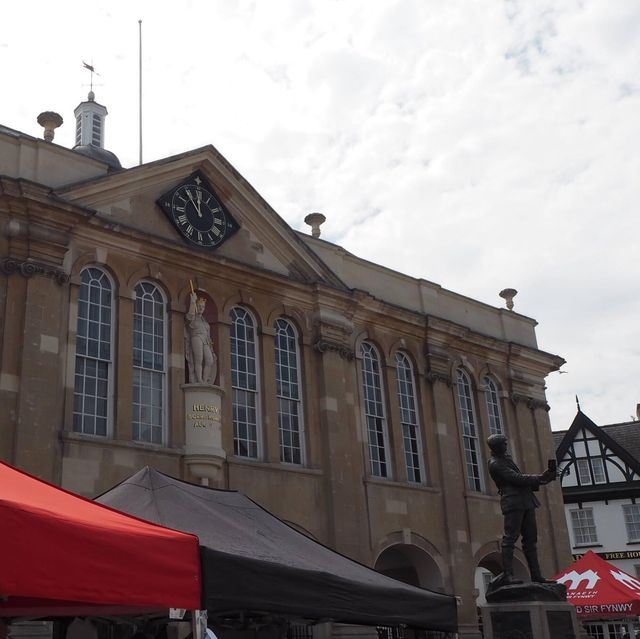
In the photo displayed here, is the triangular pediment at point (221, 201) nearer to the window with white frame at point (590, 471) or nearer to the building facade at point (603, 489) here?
the building facade at point (603, 489)

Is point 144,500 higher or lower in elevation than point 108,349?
lower

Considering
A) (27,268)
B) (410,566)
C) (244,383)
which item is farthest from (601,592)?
(27,268)

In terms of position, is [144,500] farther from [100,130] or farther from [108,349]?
[100,130]

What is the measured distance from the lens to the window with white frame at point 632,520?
33.4 metres

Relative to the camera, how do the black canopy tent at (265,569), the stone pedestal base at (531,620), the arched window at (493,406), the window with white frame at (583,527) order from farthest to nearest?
the window with white frame at (583,527)
the arched window at (493,406)
the stone pedestal base at (531,620)
the black canopy tent at (265,569)

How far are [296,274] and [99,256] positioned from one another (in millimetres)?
5070

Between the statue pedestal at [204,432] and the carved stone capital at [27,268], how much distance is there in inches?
125

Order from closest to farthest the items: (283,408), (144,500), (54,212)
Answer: (144,500) → (54,212) → (283,408)

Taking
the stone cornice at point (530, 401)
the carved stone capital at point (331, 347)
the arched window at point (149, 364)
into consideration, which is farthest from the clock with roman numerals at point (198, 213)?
the stone cornice at point (530, 401)

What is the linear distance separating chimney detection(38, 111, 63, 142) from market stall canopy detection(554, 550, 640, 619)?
1297 centimetres

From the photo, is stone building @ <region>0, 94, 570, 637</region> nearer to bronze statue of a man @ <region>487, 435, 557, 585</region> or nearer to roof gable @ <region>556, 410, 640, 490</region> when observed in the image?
bronze statue of a man @ <region>487, 435, 557, 585</region>

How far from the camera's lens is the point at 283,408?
18.3 m

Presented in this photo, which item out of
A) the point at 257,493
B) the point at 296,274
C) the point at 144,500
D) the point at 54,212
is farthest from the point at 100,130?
the point at 144,500

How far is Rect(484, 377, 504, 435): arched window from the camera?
23.5 m
